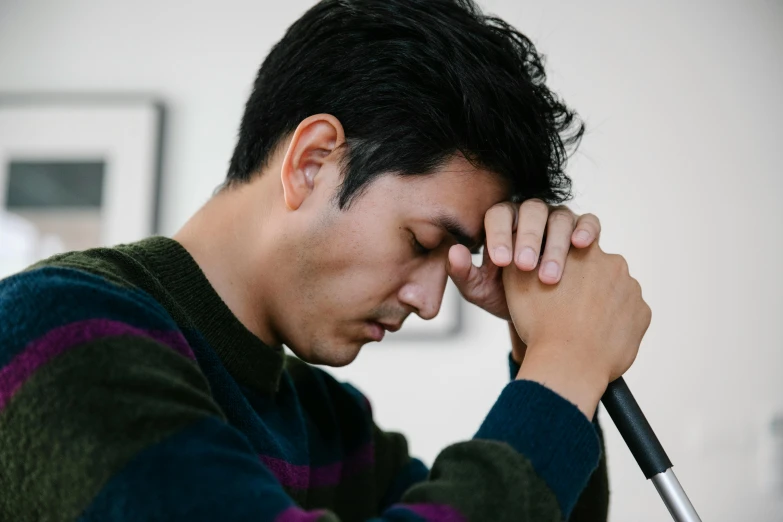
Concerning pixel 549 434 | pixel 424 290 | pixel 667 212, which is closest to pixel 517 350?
pixel 424 290

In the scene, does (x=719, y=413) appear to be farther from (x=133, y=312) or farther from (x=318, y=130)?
(x=133, y=312)

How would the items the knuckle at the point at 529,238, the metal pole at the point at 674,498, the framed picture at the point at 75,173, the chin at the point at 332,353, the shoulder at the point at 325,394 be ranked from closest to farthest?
the metal pole at the point at 674,498 < the knuckle at the point at 529,238 < the chin at the point at 332,353 < the shoulder at the point at 325,394 < the framed picture at the point at 75,173

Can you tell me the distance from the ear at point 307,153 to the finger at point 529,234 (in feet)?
0.77

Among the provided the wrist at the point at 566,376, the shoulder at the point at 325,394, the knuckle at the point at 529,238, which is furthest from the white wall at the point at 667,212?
the wrist at the point at 566,376

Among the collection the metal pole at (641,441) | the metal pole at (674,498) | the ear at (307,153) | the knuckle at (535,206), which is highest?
the ear at (307,153)

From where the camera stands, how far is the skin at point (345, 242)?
2.85ft

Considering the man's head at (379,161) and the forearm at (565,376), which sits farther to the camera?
the man's head at (379,161)

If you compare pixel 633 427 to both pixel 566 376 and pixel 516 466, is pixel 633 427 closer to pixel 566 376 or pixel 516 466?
pixel 566 376

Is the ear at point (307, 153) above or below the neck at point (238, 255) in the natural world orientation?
above

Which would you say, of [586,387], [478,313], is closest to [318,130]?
[586,387]

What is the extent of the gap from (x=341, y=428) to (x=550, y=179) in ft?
1.55

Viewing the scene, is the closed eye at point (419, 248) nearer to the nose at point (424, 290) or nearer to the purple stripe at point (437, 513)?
the nose at point (424, 290)

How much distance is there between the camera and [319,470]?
3.34 ft

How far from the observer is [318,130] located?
886mm
